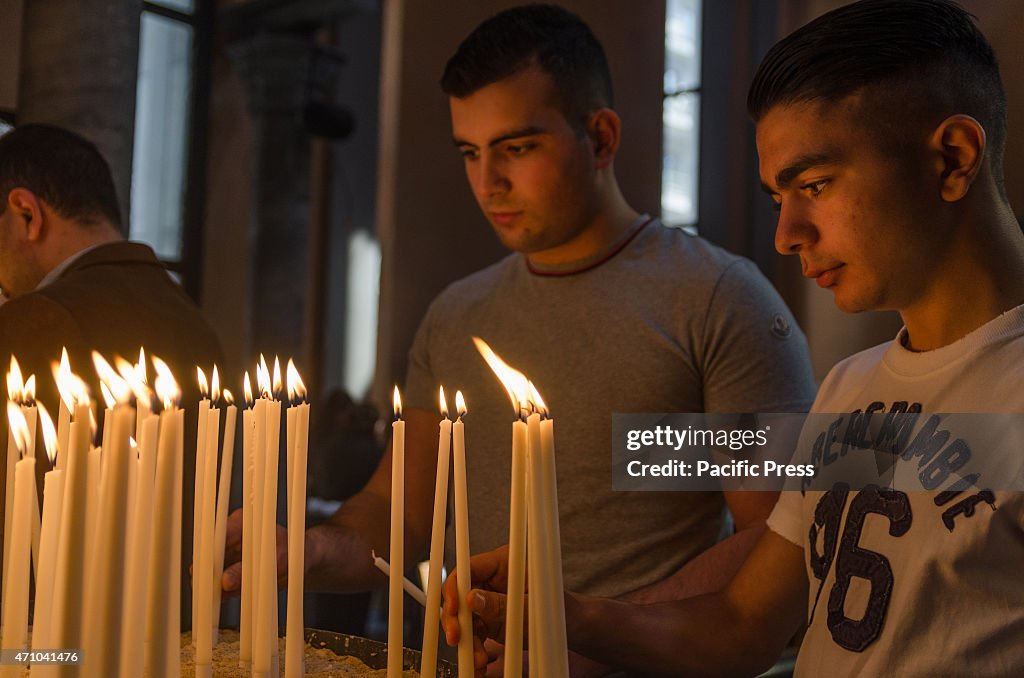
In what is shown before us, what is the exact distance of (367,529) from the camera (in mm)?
1926

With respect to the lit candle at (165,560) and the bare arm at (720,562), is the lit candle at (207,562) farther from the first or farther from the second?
the bare arm at (720,562)

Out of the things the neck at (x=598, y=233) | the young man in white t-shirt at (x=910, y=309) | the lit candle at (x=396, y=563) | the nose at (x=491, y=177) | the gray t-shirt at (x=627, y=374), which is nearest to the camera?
the lit candle at (x=396, y=563)

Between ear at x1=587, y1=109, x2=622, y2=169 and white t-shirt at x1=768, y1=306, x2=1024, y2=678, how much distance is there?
0.88 metres

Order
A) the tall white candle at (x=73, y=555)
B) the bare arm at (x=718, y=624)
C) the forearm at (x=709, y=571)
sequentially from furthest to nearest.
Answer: the forearm at (x=709, y=571), the bare arm at (x=718, y=624), the tall white candle at (x=73, y=555)

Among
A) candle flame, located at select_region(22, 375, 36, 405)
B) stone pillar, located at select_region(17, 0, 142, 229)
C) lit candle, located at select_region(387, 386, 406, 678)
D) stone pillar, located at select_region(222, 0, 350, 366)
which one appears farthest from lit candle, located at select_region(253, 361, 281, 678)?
stone pillar, located at select_region(222, 0, 350, 366)

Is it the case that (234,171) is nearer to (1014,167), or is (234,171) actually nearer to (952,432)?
(1014,167)

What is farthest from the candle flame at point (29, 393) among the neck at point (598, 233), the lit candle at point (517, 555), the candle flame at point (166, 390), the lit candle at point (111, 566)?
the neck at point (598, 233)

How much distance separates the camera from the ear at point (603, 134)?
2.05 meters

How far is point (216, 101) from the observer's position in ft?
28.3

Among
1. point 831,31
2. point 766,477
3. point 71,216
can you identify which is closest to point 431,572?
point 831,31

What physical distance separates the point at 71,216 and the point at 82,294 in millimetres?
327

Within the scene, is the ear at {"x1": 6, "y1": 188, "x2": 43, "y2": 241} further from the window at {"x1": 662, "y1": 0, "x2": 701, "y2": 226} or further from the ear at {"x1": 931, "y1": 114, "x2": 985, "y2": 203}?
the window at {"x1": 662, "y1": 0, "x2": 701, "y2": 226}

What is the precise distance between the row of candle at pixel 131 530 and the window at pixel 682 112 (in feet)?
10.1

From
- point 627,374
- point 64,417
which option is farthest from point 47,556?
point 627,374
